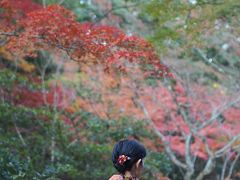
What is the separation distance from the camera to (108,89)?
11.4 m

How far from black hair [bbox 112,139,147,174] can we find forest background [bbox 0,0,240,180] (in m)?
2.89

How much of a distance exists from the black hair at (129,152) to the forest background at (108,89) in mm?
2889

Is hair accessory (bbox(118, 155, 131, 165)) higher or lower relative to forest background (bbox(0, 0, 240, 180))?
higher

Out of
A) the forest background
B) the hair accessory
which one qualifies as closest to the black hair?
the hair accessory

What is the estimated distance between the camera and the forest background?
579 centimetres

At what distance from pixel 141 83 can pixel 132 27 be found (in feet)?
7.85

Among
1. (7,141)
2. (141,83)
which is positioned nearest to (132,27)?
(141,83)

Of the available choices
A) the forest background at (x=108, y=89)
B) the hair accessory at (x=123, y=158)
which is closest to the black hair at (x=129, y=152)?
the hair accessory at (x=123, y=158)

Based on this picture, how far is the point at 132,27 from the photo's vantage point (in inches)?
520

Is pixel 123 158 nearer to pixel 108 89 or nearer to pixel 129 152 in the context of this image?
pixel 129 152

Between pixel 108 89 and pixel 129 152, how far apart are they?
8.72 meters

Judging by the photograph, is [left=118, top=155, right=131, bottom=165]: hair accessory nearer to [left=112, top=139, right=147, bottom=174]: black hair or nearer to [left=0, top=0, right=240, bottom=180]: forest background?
[left=112, top=139, right=147, bottom=174]: black hair

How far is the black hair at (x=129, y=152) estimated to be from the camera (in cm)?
269

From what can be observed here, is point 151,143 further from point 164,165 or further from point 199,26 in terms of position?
point 199,26
